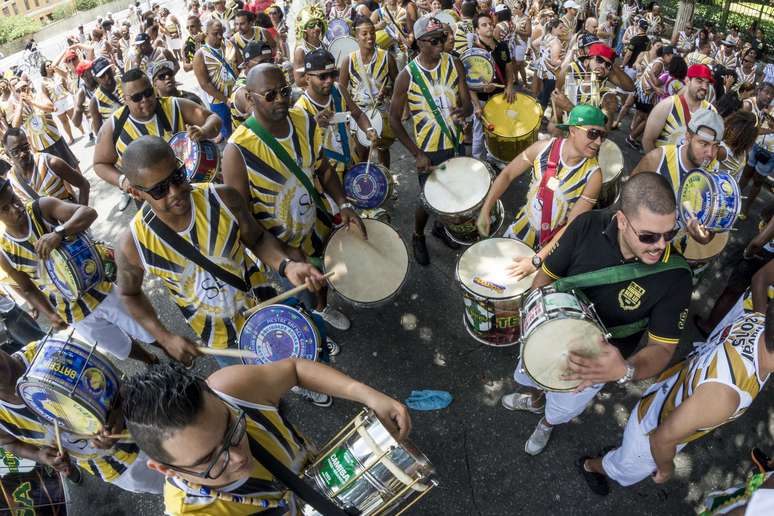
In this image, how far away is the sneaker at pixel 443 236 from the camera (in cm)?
554

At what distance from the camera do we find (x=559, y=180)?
3.69m

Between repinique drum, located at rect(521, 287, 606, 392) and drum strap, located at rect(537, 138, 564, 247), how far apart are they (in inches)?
46.6

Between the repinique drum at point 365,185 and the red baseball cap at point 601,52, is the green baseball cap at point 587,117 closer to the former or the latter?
the repinique drum at point 365,185

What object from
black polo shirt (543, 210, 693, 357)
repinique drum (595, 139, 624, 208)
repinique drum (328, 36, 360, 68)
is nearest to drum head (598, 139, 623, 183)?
repinique drum (595, 139, 624, 208)

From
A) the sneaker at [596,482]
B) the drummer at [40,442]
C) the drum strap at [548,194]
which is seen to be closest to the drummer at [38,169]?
the drummer at [40,442]

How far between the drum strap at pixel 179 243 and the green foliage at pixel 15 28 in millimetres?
38938

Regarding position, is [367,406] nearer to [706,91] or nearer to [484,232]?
[484,232]

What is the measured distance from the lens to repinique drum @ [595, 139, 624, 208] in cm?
468

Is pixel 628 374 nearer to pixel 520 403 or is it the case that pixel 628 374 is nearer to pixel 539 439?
pixel 539 439

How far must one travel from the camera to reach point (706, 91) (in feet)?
15.1

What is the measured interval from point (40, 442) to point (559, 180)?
3931 millimetres

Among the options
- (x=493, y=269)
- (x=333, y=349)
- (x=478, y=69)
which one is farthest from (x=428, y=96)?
(x=333, y=349)

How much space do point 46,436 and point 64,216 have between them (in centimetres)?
178

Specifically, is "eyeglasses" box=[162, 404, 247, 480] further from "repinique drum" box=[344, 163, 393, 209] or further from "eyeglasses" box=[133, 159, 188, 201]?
"repinique drum" box=[344, 163, 393, 209]
